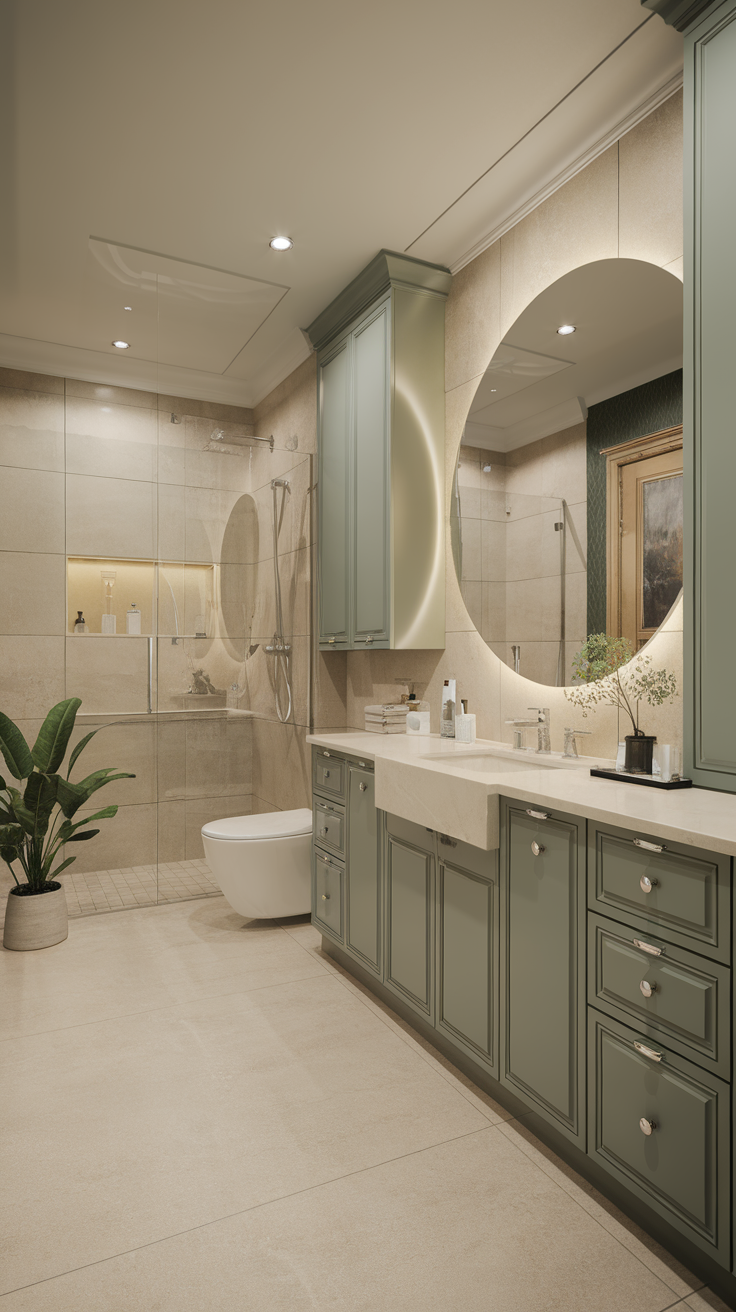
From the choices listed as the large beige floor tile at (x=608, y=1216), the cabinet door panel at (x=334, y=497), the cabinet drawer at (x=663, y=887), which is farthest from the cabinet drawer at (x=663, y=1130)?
the cabinet door panel at (x=334, y=497)

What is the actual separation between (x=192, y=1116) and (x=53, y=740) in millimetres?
1659

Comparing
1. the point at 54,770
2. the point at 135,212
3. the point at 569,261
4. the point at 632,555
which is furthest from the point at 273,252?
the point at 54,770

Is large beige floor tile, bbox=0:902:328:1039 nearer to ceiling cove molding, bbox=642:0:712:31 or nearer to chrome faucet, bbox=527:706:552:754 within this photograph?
chrome faucet, bbox=527:706:552:754

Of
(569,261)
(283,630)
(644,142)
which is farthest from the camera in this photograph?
(283,630)

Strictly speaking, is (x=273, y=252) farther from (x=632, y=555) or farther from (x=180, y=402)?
(x=632, y=555)

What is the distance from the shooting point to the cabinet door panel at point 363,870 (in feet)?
8.36

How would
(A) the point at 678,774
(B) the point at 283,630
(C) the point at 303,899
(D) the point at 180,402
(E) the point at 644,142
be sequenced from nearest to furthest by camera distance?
1. (A) the point at 678,774
2. (E) the point at 644,142
3. (C) the point at 303,899
4. (B) the point at 283,630
5. (D) the point at 180,402

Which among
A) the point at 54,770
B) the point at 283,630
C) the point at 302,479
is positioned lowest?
the point at 54,770

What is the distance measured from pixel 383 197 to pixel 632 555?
62.4 inches

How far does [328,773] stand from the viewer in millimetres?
2910

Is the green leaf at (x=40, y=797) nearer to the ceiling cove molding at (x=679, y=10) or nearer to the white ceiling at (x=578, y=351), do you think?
the white ceiling at (x=578, y=351)

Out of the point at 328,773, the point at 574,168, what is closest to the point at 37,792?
the point at 328,773

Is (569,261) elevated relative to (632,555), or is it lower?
elevated

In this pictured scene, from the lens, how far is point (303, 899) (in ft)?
10.7
